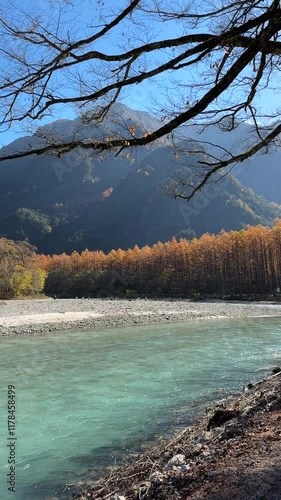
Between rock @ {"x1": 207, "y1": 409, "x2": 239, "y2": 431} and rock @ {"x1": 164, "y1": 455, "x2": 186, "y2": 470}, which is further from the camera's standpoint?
rock @ {"x1": 207, "y1": 409, "x2": 239, "y2": 431}

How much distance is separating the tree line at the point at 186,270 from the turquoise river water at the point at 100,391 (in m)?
44.6

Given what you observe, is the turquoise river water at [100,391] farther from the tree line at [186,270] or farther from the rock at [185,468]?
the tree line at [186,270]

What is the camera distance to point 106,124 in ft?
14.5

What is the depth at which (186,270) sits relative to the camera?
224 feet

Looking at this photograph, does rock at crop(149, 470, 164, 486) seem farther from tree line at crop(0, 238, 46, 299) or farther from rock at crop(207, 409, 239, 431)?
tree line at crop(0, 238, 46, 299)

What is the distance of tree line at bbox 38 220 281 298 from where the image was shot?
5869 cm

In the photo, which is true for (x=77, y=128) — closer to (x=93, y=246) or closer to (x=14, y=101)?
(x=14, y=101)

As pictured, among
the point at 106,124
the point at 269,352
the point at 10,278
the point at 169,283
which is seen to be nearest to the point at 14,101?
the point at 106,124

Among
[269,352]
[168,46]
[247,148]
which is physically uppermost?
[168,46]

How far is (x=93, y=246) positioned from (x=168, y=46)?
169544mm

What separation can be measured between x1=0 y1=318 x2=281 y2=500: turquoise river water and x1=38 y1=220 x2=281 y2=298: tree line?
44.6 meters

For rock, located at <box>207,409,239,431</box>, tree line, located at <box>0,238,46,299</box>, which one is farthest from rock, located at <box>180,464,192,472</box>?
tree line, located at <box>0,238,46,299</box>

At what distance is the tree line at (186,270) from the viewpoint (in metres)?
58.7

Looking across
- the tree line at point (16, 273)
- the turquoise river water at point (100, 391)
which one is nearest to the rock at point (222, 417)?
the turquoise river water at point (100, 391)
